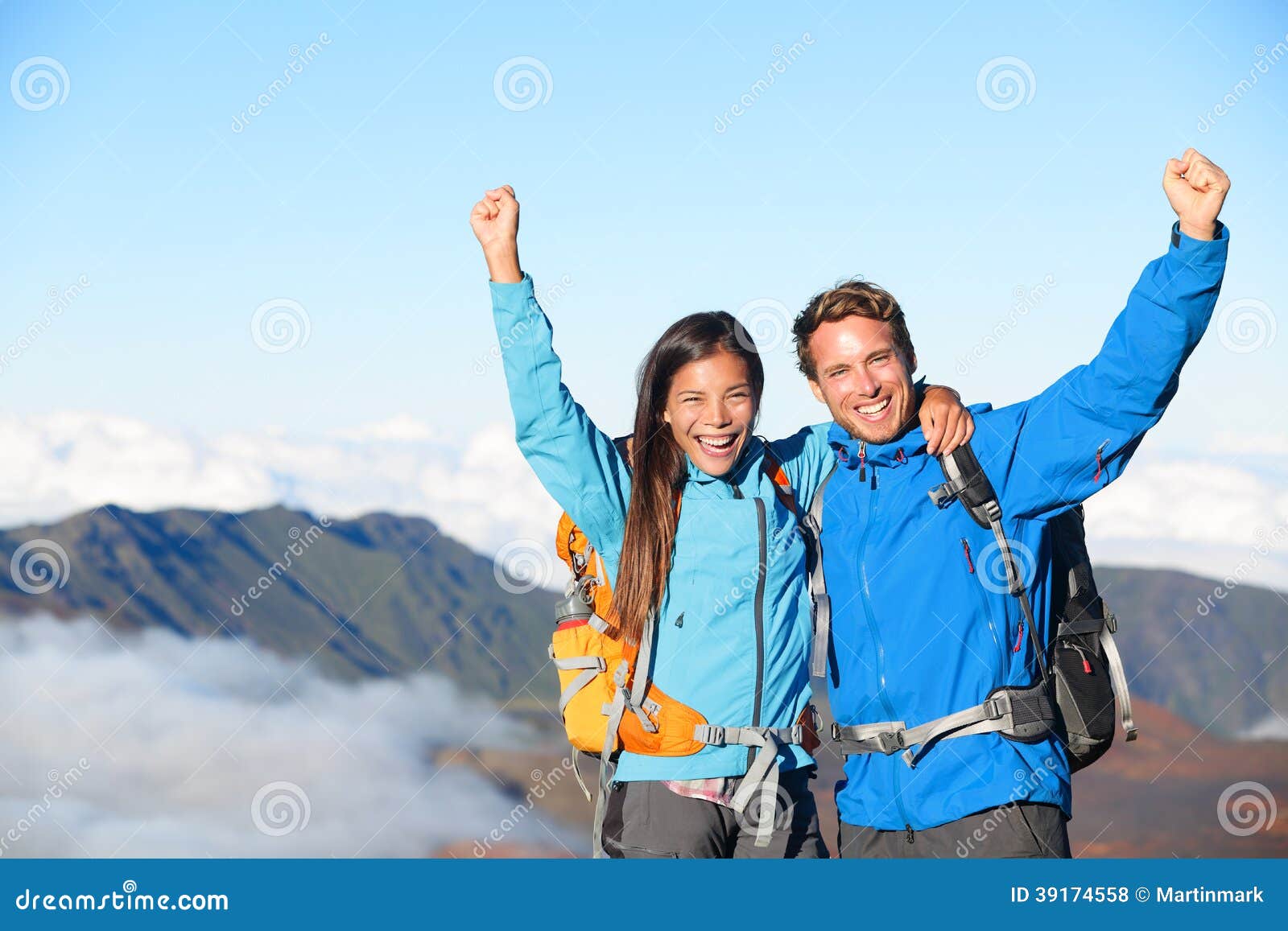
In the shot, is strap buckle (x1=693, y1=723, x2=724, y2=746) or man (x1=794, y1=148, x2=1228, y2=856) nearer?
man (x1=794, y1=148, x2=1228, y2=856)

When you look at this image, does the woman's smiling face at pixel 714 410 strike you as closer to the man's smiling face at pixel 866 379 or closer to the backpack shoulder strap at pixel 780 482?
the backpack shoulder strap at pixel 780 482

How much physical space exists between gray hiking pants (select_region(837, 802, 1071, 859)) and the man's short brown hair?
1.71 metres

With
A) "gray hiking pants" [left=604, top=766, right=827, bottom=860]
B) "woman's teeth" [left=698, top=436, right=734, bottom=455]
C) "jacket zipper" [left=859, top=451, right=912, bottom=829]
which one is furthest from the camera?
"woman's teeth" [left=698, top=436, right=734, bottom=455]

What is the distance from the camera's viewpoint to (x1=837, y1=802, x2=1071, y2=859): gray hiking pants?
4082mm

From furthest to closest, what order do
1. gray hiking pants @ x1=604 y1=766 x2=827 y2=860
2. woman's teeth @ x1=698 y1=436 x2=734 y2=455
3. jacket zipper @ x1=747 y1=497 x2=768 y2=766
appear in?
woman's teeth @ x1=698 y1=436 x2=734 y2=455 → jacket zipper @ x1=747 y1=497 x2=768 y2=766 → gray hiking pants @ x1=604 y1=766 x2=827 y2=860

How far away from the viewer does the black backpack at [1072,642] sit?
4.30 meters

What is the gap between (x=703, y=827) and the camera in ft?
14.3

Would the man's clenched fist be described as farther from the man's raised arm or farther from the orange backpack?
the orange backpack

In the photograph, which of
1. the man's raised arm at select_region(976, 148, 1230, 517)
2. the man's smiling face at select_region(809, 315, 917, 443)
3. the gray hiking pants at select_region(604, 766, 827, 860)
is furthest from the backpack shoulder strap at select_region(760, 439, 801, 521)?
the gray hiking pants at select_region(604, 766, 827, 860)

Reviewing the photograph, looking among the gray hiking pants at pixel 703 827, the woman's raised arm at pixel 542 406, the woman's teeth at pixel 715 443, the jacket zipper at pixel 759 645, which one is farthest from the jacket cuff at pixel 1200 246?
the gray hiking pants at pixel 703 827

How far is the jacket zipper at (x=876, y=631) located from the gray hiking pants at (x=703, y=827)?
14.9 inches

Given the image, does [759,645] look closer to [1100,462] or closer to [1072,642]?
[1072,642]

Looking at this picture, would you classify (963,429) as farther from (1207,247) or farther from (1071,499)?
(1207,247)

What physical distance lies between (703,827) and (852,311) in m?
1.99
